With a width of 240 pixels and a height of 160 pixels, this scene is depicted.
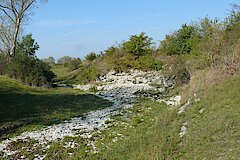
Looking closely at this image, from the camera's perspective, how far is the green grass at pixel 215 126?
6996 mm

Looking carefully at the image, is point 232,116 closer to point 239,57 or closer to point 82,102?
point 239,57

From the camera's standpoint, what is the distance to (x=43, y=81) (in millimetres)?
29047

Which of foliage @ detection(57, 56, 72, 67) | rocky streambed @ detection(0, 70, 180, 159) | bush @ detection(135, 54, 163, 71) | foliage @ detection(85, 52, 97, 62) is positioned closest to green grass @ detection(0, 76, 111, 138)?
rocky streambed @ detection(0, 70, 180, 159)

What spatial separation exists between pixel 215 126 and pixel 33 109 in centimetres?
1118

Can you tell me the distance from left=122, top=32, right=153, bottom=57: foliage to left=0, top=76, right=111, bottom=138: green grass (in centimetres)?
1096

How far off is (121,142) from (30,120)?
20.5ft

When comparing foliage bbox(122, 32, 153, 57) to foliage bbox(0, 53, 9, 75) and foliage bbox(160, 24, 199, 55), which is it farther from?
foliage bbox(0, 53, 9, 75)

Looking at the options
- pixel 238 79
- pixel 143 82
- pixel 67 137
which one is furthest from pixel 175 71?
pixel 67 137

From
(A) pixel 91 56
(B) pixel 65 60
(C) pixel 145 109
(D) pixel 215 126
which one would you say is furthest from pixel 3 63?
(B) pixel 65 60

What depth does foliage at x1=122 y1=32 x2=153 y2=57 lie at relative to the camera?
30859 mm

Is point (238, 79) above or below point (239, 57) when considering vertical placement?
below

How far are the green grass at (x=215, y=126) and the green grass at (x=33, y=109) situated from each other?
22.3ft

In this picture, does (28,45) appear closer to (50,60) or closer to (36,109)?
(50,60)

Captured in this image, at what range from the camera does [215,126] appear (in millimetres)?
8586
